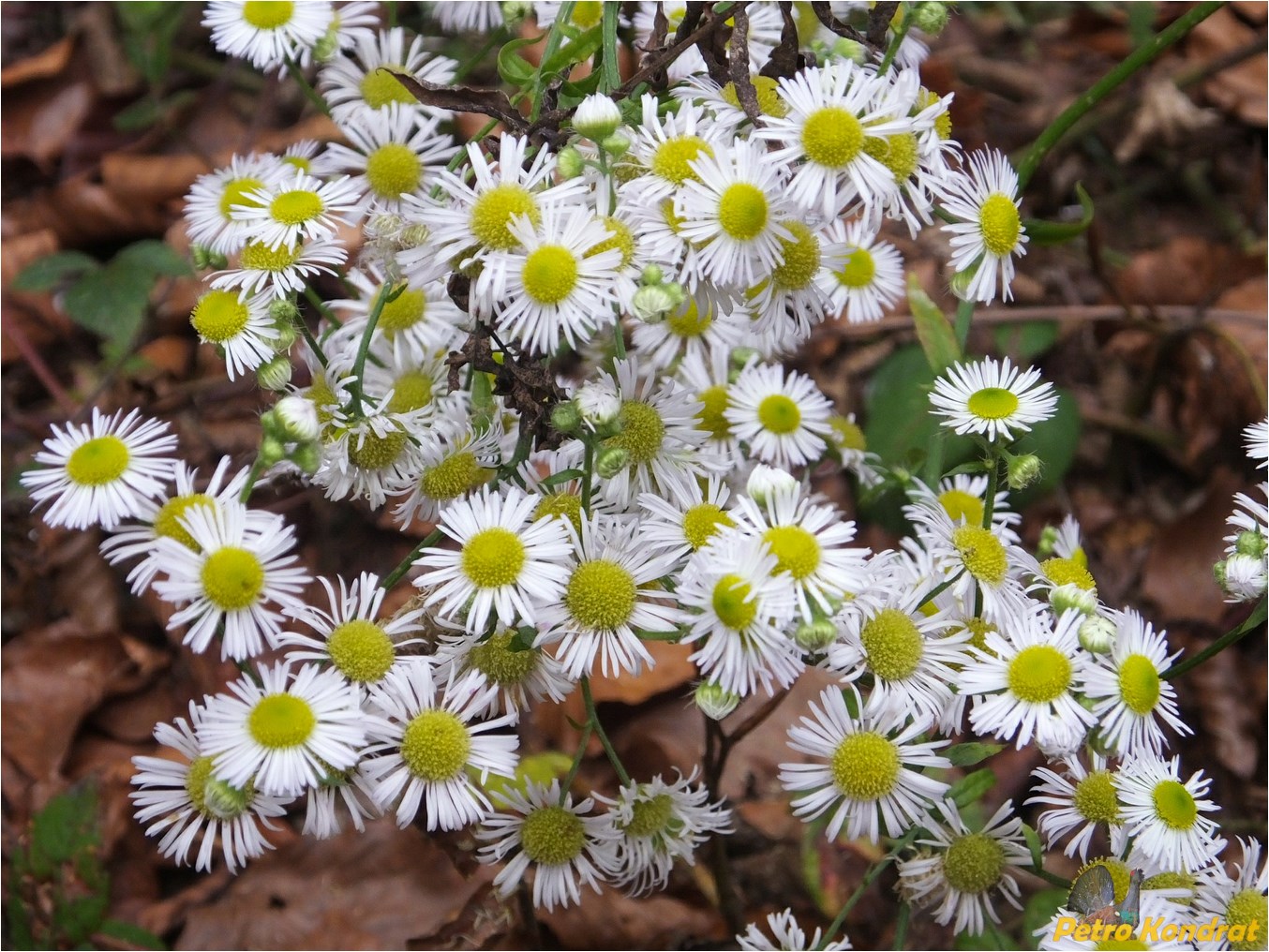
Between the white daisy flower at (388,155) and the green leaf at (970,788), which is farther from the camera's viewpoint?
the white daisy flower at (388,155)

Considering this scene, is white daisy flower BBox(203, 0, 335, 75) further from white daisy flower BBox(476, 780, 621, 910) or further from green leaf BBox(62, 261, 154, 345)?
white daisy flower BBox(476, 780, 621, 910)

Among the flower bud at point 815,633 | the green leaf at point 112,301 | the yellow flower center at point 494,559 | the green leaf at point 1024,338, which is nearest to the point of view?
the flower bud at point 815,633

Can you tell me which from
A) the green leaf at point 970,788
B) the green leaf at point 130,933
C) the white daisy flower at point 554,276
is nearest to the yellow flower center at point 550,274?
the white daisy flower at point 554,276

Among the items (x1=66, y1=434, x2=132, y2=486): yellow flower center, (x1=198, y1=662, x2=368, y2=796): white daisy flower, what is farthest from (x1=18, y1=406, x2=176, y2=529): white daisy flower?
(x1=198, y1=662, x2=368, y2=796): white daisy flower

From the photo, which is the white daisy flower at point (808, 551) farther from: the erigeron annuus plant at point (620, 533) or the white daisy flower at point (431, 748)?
the white daisy flower at point (431, 748)

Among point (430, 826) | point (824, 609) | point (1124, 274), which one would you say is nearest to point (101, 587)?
point (430, 826)

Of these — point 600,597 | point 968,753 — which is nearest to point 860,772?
point 968,753
